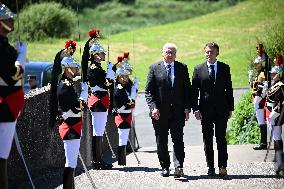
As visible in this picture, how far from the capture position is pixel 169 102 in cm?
1156

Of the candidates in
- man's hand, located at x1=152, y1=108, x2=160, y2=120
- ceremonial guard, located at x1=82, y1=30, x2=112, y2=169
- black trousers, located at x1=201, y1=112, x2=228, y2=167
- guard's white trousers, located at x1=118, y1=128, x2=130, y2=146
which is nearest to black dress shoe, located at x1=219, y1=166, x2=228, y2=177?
black trousers, located at x1=201, y1=112, x2=228, y2=167

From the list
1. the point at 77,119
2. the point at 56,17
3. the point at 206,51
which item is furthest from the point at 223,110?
the point at 56,17

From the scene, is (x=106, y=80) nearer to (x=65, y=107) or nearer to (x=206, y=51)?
(x=206, y=51)

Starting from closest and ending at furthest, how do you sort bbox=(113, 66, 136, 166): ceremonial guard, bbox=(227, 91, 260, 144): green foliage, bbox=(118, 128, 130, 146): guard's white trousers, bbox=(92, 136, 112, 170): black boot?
1. bbox=(92, 136, 112, 170): black boot
2. bbox=(113, 66, 136, 166): ceremonial guard
3. bbox=(118, 128, 130, 146): guard's white trousers
4. bbox=(227, 91, 260, 144): green foliage

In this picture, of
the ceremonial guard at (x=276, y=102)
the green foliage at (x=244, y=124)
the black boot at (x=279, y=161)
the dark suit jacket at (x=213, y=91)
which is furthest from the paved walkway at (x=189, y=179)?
the green foliage at (x=244, y=124)

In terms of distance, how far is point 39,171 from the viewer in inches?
460

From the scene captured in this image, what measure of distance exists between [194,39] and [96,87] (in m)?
36.7

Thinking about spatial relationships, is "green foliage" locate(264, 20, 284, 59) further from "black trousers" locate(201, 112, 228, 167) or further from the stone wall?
the stone wall

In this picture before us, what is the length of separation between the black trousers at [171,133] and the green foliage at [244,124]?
6483 millimetres

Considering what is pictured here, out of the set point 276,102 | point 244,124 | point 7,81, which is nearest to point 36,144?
point 7,81

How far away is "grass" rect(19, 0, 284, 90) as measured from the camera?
137ft

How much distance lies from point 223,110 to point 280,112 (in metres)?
1.11

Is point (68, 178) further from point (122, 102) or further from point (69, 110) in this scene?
point (122, 102)

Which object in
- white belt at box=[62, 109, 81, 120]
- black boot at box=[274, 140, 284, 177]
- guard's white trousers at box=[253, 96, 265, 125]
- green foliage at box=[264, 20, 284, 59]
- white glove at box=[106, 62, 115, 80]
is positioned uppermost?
green foliage at box=[264, 20, 284, 59]
